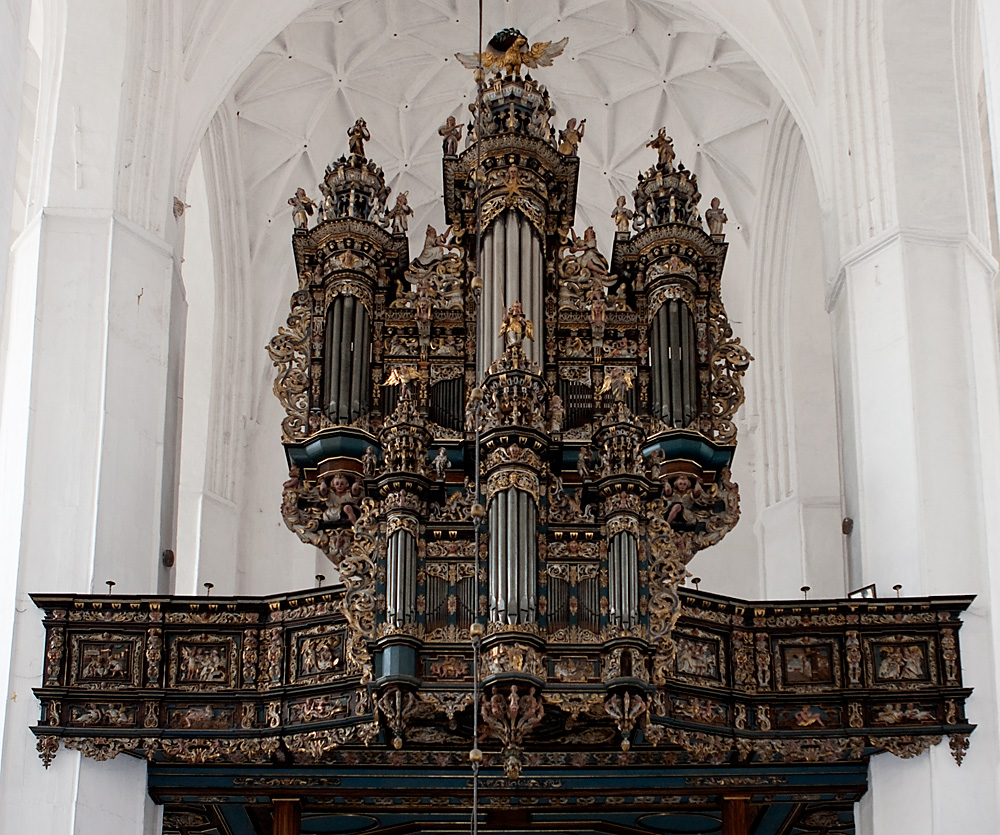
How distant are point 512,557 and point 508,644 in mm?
686

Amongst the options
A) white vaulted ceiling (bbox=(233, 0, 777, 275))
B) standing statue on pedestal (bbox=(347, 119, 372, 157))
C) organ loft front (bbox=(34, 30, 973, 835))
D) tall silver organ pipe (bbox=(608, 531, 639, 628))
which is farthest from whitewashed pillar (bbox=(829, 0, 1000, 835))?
white vaulted ceiling (bbox=(233, 0, 777, 275))

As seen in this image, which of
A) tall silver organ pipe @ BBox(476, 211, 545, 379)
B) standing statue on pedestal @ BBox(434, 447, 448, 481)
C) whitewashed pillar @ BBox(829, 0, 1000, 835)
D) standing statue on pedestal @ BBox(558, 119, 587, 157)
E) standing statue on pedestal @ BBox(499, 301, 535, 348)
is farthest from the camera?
standing statue on pedestal @ BBox(558, 119, 587, 157)

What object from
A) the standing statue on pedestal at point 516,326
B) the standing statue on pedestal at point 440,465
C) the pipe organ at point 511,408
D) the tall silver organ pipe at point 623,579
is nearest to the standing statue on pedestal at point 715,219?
the pipe organ at point 511,408

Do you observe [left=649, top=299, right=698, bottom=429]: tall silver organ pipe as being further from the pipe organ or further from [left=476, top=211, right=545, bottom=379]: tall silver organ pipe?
[left=476, top=211, right=545, bottom=379]: tall silver organ pipe

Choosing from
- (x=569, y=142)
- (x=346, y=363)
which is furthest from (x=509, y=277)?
(x=569, y=142)

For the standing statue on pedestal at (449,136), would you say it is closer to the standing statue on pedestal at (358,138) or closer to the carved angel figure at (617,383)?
the standing statue on pedestal at (358,138)

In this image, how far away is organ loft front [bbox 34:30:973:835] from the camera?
13828 mm

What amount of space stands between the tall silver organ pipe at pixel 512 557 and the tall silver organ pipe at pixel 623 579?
0.60m

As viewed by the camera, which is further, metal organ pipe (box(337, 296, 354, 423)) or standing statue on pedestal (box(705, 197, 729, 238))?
standing statue on pedestal (box(705, 197, 729, 238))

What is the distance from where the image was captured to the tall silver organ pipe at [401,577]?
1380cm

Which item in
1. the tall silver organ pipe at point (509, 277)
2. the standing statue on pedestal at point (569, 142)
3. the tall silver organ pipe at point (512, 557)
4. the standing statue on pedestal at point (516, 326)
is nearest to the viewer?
the tall silver organ pipe at point (512, 557)

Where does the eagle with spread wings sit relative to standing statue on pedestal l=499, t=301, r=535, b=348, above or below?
above

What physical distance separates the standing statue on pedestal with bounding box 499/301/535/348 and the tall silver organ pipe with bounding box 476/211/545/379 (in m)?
0.65

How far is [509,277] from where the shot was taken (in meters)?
16.8
